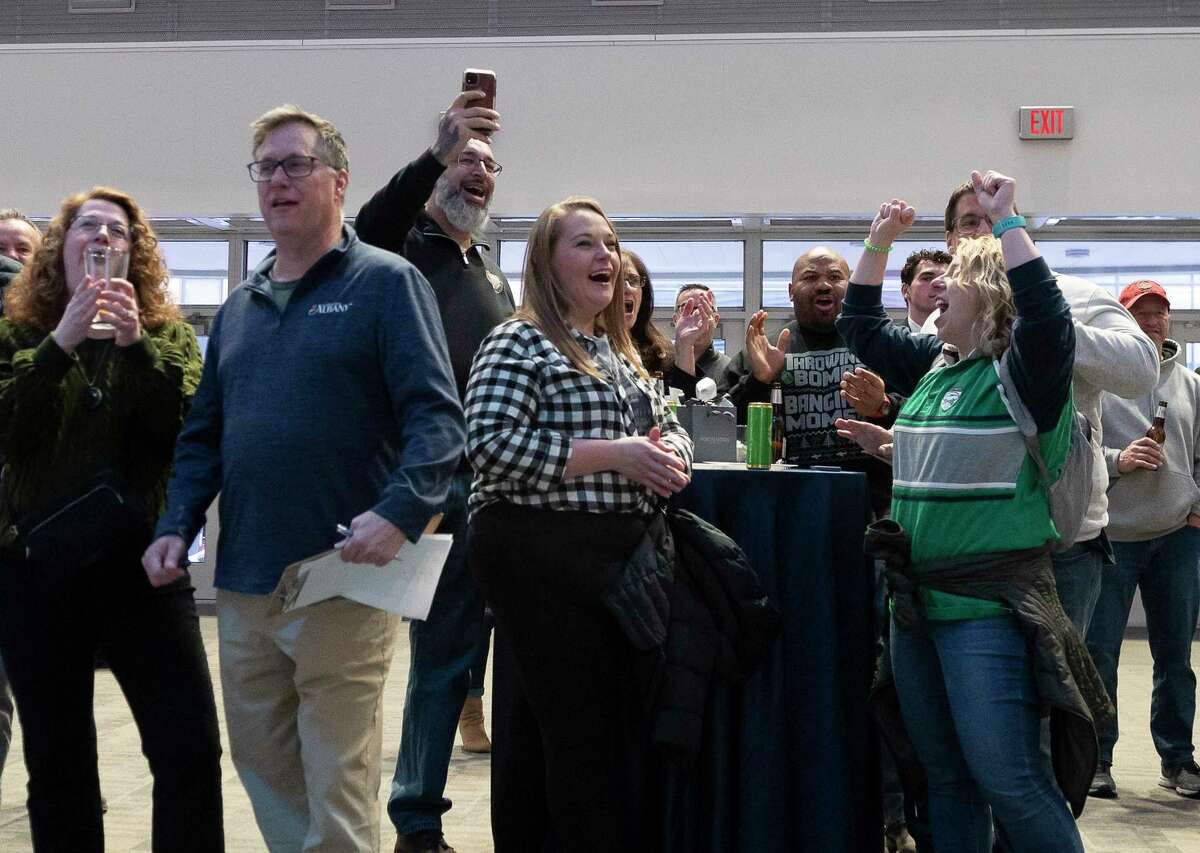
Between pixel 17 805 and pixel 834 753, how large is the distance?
2.45 m

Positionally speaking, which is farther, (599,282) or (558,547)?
(599,282)

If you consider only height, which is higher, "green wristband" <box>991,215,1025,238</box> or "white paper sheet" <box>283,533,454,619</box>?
"green wristband" <box>991,215,1025,238</box>

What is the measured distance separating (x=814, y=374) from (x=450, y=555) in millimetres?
1176

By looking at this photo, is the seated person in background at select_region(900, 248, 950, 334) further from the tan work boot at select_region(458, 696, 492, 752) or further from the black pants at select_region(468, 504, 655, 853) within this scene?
the tan work boot at select_region(458, 696, 492, 752)

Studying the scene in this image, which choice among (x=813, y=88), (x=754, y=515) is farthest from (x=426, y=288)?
(x=813, y=88)

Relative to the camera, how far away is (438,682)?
331cm

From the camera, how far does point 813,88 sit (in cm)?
791

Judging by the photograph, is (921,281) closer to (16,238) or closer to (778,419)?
(778,419)

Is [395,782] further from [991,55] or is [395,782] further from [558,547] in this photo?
[991,55]

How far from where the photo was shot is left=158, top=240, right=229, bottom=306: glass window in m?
8.91

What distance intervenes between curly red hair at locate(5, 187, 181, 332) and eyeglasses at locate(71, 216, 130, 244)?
0.16ft

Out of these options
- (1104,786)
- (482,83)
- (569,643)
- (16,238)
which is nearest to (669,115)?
(16,238)

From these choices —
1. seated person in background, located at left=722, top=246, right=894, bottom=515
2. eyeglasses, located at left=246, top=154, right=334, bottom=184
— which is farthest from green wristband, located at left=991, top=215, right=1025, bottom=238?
eyeglasses, located at left=246, top=154, right=334, bottom=184

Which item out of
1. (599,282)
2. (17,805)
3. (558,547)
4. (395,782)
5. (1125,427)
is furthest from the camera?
(1125,427)
